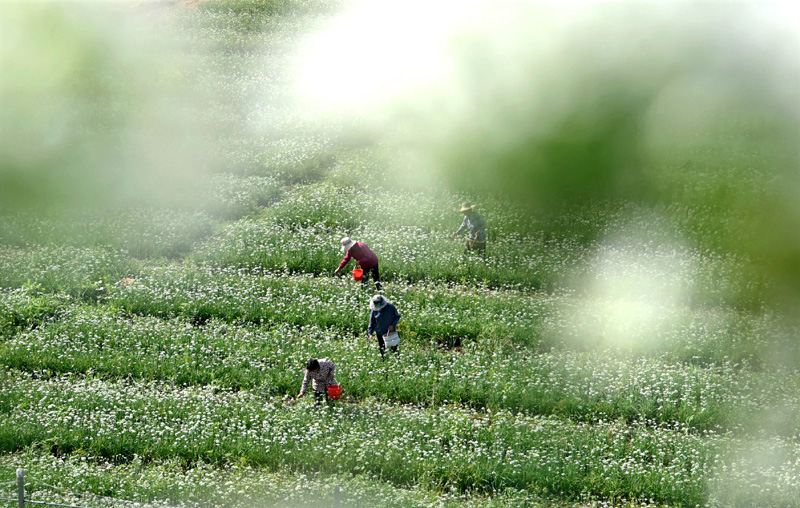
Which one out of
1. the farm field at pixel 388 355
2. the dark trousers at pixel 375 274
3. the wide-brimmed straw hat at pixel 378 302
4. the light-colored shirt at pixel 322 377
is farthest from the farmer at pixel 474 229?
the light-colored shirt at pixel 322 377

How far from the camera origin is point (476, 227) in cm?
2034

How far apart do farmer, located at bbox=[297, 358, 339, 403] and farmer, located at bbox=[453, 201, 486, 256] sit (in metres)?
6.45

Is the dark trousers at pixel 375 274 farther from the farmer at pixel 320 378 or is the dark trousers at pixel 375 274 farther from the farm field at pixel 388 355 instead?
the farmer at pixel 320 378

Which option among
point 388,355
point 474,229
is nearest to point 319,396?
point 388,355

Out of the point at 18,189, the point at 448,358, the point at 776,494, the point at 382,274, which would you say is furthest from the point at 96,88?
the point at 776,494

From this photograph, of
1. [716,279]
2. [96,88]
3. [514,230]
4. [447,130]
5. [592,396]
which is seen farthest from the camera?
[96,88]

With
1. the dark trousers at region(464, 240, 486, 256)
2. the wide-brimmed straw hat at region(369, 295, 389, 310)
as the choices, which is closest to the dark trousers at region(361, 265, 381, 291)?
the dark trousers at region(464, 240, 486, 256)

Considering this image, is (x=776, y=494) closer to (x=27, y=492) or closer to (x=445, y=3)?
(x=27, y=492)

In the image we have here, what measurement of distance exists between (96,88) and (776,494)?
89.2ft

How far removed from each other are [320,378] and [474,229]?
22.3ft

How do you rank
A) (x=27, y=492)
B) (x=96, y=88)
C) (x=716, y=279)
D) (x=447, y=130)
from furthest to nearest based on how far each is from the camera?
(x=96, y=88) → (x=447, y=130) → (x=716, y=279) → (x=27, y=492)

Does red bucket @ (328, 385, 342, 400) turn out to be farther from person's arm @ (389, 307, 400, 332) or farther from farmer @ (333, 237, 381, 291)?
farmer @ (333, 237, 381, 291)

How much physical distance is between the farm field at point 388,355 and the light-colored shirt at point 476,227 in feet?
1.64

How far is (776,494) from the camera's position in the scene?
12.6m
